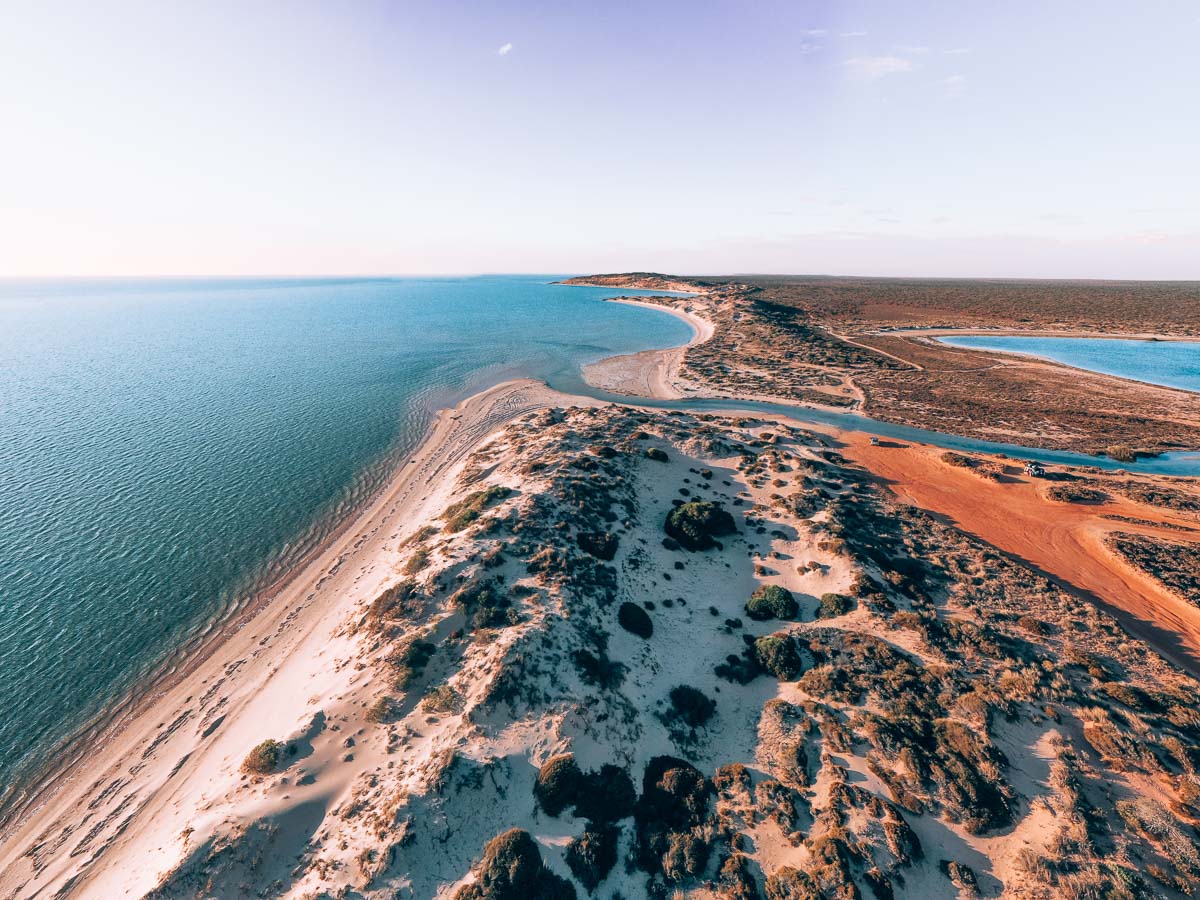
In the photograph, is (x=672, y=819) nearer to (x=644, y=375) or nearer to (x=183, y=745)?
(x=183, y=745)

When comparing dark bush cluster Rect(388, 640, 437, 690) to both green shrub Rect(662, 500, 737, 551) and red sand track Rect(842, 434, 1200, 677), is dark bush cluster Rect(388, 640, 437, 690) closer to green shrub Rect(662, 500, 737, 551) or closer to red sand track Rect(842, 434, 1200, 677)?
green shrub Rect(662, 500, 737, 551)

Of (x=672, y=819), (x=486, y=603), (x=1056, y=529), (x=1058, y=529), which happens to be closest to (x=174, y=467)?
(x=486, y=603)

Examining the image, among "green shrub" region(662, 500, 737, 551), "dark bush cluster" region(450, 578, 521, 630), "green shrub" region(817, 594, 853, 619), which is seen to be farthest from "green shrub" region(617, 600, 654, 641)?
"green shrub" region(817, 594, 853, 619)

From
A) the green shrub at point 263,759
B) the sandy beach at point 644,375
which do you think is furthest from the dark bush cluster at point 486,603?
the sandy beach at point 644,375

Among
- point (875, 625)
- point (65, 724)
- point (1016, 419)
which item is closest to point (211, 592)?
point (65, 724)

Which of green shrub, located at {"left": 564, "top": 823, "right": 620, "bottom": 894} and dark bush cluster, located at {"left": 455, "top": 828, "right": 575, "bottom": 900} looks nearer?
dark bush cluster, located at {"left": 455, "top": 828, "right": 575, "bottom": 900}

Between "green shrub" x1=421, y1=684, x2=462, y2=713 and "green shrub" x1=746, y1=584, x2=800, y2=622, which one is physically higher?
"green shrub" x1=746, y1=584, x2=800, y2=622

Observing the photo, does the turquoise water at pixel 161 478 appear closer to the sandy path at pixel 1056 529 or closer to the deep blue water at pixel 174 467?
the deep blue water at pixel 174 467
